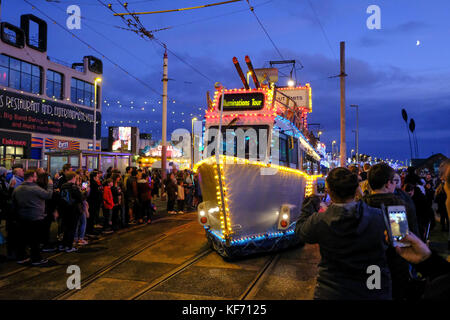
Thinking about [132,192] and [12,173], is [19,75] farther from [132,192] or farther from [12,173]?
[132,192]

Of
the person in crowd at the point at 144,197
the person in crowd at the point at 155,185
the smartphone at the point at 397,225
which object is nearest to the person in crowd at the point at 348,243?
the smartphone at the point at 397,225

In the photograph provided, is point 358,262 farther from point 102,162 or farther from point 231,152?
point 102,162

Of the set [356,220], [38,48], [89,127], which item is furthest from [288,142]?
[89,127]

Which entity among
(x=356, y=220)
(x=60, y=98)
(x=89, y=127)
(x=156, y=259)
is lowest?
(x=156, y=259)

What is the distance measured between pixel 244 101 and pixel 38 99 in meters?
27.8

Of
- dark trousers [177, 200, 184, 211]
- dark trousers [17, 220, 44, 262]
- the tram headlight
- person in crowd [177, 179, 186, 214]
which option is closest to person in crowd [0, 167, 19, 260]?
dark trousers [17, 220, 44, 262]

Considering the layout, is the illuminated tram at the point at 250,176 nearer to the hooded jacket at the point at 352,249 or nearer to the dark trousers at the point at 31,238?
the dark trousers at the point at 31,238

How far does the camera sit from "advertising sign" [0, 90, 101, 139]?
27297 millimetres

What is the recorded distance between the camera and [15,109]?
91.2 ft

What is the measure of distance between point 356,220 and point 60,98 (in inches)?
1389

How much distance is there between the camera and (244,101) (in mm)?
8008

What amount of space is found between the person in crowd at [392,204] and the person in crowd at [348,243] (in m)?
0.57

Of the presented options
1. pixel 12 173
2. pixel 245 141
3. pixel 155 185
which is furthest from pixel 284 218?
pixel 155 185
